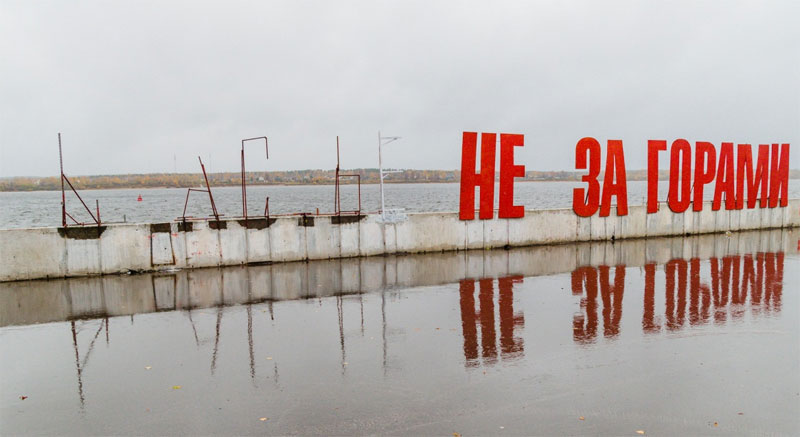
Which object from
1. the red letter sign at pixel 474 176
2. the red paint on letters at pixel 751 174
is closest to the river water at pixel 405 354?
the red letter sign at pixel 474 176

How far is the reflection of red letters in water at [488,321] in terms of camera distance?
25.7 feet

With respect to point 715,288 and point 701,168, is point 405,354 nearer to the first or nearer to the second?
point 715,288

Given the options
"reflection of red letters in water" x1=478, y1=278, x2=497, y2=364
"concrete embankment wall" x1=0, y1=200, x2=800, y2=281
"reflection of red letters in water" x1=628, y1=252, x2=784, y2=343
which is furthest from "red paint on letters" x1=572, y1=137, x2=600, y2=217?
"reflection of red letters in water" x1=478, y1=278, x2=497, y2=364

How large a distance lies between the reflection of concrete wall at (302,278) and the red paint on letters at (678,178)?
2611 mm

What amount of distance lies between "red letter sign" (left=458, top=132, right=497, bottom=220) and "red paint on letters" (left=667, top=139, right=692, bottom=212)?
797cm

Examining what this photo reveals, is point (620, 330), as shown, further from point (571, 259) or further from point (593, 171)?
point (593, 171)

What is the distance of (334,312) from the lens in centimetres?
1043

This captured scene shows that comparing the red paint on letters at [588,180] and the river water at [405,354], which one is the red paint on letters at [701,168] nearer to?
the red paint on letters at [588,180]

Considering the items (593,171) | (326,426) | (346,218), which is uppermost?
(593,171)

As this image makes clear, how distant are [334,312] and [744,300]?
8.46 metres

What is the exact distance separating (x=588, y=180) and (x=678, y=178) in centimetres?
495

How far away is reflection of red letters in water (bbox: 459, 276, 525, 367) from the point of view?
7832 millimetres

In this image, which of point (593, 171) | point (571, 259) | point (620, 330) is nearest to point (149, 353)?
point (620, 330)

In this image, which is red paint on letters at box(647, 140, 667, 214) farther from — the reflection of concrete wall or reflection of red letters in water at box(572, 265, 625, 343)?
reflection of red letters in water at box(572, 265, 625, 343)
